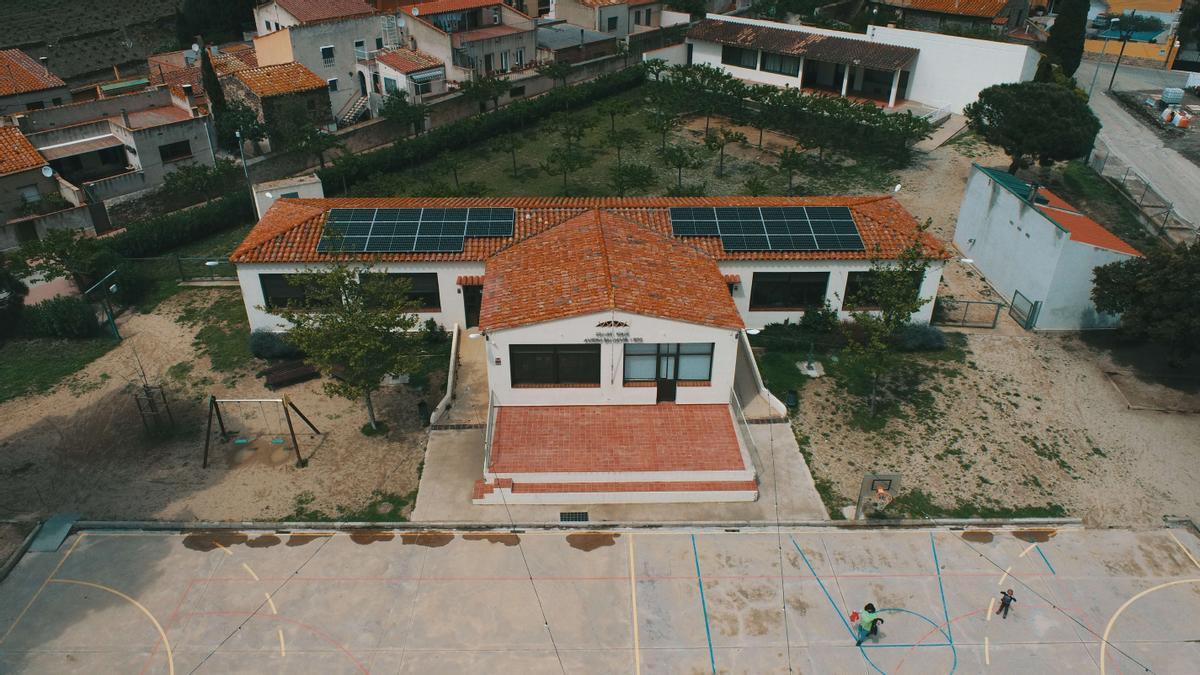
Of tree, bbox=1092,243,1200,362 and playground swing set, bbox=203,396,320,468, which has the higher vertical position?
tree, bbox=1092,243,1200,362

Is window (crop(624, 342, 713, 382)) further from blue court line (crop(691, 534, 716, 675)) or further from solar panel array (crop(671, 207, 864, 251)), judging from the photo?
solar panel array (crop(671, 207, 864, 251))

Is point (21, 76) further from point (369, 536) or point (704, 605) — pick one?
point (704, 605)

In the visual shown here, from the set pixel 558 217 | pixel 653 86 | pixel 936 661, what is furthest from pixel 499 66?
pixel 936 661

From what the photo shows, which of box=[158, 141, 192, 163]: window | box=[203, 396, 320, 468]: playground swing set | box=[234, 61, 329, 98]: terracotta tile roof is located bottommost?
box=[203, 396, 320, 468]: playground swing set

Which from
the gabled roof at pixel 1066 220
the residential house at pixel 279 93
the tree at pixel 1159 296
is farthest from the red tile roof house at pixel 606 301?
the residential house at pixel 279 93

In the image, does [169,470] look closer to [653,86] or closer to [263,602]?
[263,602]

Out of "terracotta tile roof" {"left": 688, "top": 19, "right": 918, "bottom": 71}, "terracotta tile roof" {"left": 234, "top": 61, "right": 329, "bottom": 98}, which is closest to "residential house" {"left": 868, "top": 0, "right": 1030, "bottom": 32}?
"terracotta tile roof" {"left": 688, "top": 19, "right": 918, "bottom": 71}
